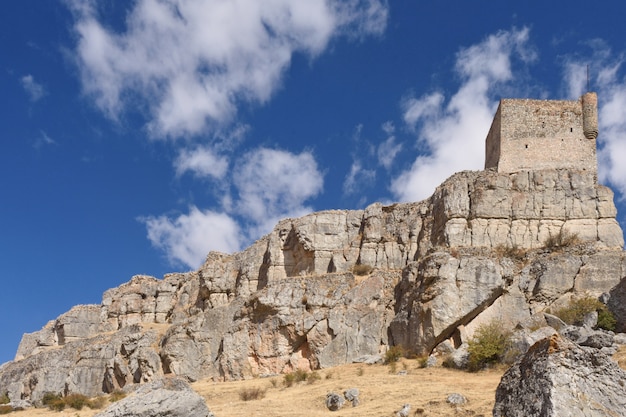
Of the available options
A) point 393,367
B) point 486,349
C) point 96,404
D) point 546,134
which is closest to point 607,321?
point 486,349

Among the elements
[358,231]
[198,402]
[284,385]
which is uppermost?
[358,231]

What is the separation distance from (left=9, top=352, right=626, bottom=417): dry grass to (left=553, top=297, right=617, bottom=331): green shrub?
13.2 ft

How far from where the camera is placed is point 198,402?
12.3m

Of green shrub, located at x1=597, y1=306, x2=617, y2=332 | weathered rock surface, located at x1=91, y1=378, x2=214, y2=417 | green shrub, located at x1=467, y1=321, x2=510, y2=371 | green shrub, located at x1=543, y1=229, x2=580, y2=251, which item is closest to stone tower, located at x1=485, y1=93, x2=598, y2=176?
green shrub, located at x1=543, y1=229, x2=580, y2=251

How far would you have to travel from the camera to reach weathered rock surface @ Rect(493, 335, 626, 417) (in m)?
7.55

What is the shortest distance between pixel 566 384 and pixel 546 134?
33.4 meters

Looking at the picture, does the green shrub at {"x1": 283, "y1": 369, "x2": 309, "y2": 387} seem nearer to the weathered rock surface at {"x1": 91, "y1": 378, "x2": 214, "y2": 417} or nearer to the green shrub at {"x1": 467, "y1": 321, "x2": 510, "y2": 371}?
the green shrub at {"x1": 467, "y1": 321, "x2": 510, "y2": 371}

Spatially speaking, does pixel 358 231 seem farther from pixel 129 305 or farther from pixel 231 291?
pixel 129 305

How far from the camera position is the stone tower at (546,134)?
38281 millimetres

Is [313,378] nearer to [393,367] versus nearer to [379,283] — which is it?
[393,367]

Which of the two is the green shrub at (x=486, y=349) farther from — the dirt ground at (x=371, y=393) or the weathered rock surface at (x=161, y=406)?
the weathered rock surface at (x=161, y=406)

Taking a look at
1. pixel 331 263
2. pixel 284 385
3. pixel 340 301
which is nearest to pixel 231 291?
pixel 331 263

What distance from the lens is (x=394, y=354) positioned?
99.8 ft

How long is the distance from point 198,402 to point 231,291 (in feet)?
116
